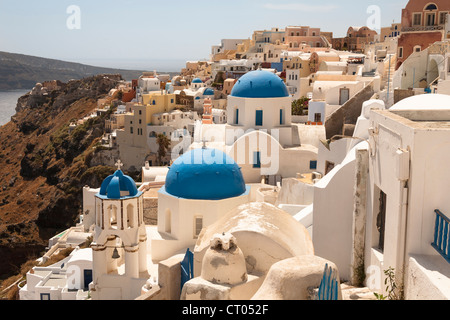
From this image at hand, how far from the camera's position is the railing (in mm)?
4777

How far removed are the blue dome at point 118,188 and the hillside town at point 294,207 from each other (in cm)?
3

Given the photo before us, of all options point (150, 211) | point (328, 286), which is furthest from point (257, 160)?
point (328, 286)

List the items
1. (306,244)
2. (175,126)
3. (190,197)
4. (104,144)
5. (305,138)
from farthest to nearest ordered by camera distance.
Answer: (104,144) < (175,126) < (305,138) < (190,197) < (306,244)

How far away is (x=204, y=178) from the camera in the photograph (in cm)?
1328

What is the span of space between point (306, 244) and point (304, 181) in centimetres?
769

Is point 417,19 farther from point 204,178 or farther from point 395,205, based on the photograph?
point 395,205

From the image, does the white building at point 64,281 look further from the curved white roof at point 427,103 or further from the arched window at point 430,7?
the arched window at point 430,7

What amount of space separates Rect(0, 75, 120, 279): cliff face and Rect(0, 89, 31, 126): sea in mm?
23159

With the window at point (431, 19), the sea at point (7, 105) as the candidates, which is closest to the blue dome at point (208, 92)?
the window at point (431, 19)

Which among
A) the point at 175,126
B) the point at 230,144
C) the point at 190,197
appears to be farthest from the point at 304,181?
the point at 175,126

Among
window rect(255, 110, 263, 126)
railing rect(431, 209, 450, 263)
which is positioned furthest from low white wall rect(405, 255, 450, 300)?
window rect(255, 110, 263, 126)

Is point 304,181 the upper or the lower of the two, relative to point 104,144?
upper
